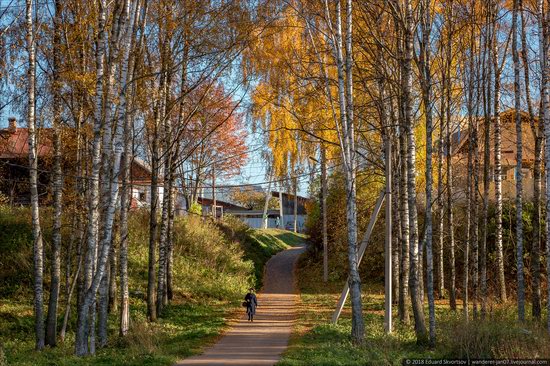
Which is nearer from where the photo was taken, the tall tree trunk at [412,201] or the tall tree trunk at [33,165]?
the tall tree trunk at [412,201]

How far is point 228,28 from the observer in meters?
18.1

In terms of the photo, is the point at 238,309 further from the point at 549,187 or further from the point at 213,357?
the point at 549,187

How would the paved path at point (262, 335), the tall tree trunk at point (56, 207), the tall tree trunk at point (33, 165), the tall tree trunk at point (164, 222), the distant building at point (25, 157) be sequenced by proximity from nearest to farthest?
the paved path at point (262, 335)
the tall tree trunk at point (33, 165)
the tall tree trunk at point (56, 207)
the distant building at point (25, 157)
the tall tree trunk at point (164, 222)

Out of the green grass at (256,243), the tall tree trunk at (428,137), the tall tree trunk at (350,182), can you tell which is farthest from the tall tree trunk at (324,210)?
the tall tree trunk at (428,137)

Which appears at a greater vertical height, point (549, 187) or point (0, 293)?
point (549, 187)

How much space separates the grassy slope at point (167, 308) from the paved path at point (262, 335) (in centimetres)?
53

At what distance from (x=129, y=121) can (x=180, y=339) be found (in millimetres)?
5978

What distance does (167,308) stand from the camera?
858 inches

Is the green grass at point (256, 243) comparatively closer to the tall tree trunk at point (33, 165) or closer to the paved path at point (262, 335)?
the paved path at point (262, 335)

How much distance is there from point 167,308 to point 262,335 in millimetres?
6199

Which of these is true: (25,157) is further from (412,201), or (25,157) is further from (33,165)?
(412,201)

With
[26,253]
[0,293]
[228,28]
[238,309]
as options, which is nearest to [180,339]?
[238,309]

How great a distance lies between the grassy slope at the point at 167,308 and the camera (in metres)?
13.1

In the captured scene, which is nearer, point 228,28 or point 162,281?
point 228,28
